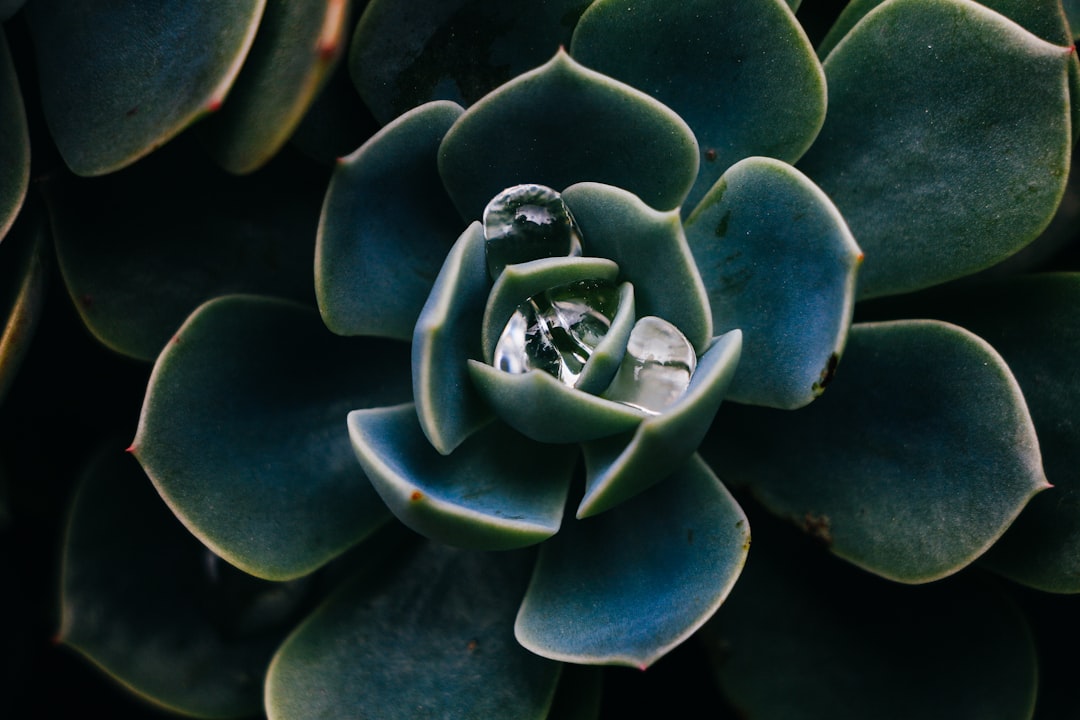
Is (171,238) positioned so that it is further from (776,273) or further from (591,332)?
(776,273)

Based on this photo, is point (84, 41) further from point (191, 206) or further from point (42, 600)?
point (42, 600)

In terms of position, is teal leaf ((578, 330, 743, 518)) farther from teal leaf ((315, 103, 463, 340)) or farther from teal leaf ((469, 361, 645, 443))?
teal leaf ((315, 103, 463, 340))

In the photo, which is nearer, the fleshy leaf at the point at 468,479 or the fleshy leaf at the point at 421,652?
the fleshy leaf at the point at 468,479

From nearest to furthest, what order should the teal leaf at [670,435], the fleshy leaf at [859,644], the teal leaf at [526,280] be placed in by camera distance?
the teal leaf at [670,435] → the teal leaf at [526,280] → the fleshy leaf at [859,644]

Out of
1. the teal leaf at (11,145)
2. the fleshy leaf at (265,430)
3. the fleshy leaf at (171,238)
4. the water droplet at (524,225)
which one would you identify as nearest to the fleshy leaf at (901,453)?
the water droplet at (524,225)

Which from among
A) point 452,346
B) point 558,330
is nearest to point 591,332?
point 558,330

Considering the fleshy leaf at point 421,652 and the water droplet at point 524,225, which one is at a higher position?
the water droplet at point 524,225

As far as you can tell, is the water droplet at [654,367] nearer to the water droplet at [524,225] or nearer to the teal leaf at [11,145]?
the water droplet at [524,225]
